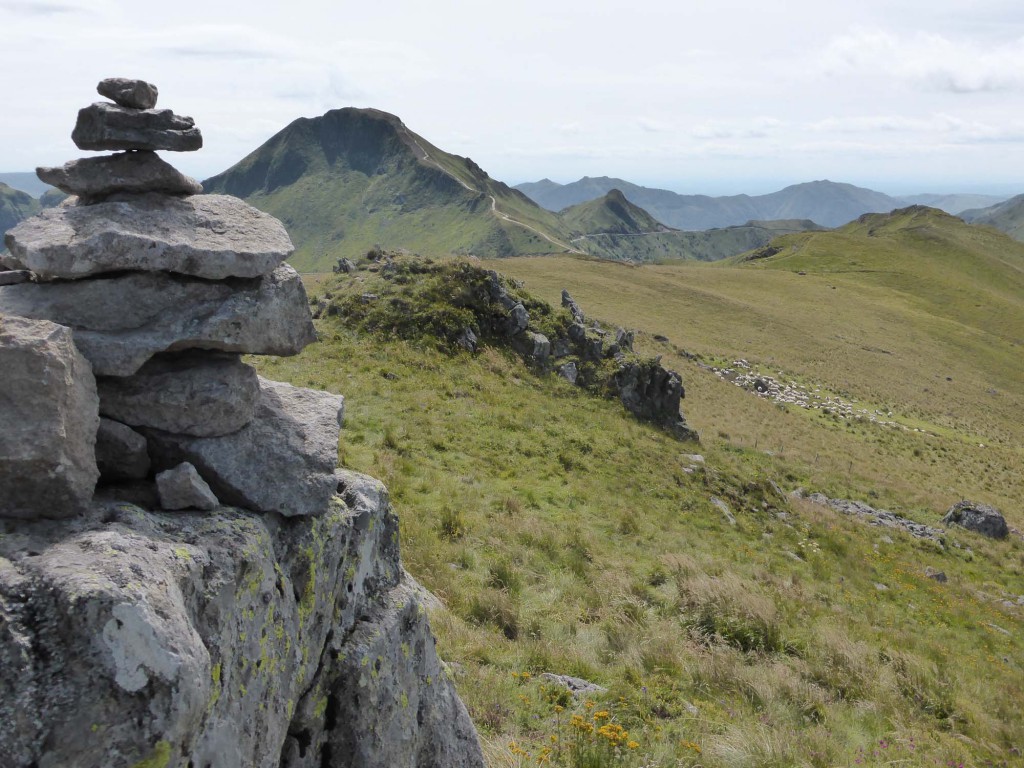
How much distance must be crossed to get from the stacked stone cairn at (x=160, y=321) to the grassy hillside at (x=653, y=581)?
16.3ft

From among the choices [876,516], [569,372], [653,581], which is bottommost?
[876,516]

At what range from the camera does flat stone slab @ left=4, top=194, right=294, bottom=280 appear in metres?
5.66

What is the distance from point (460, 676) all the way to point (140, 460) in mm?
5848

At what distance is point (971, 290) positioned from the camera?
14412cm

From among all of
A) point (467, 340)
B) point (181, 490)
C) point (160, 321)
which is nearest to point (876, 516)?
point (467, 340)

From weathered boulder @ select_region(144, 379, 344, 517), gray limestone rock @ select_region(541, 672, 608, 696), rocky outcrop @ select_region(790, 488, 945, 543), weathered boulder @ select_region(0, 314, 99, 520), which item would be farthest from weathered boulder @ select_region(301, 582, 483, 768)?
rocky outcrop @ select_region(790, 488, 945, 543)

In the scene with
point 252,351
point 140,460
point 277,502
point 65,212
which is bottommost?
point 277,502

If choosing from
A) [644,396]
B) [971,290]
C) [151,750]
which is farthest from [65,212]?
[971,290]

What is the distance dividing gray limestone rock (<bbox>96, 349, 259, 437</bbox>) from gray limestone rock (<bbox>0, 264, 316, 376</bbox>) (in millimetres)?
200

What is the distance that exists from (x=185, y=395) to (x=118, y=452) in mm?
756

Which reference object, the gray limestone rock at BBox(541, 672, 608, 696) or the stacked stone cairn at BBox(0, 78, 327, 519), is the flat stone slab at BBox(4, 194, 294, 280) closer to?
the stacked stone cairn at BBox(0, 78, 327, 519)

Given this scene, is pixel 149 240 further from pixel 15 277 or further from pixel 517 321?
pixel 517 321

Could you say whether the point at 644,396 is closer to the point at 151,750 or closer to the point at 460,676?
the point at 460,676

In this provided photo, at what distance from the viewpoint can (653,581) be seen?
48.5 ft
